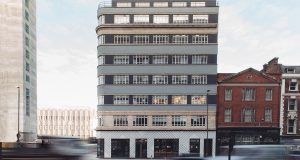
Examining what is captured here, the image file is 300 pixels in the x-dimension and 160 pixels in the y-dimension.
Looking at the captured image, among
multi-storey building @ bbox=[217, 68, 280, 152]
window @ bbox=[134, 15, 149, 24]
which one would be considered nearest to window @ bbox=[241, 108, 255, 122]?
multi-storey building @ bbox=[217, 68, 280, 152]

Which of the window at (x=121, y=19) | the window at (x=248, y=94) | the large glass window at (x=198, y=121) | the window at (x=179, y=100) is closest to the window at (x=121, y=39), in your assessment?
Answer: the window at (x=121, y=19)

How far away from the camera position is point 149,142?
40.2 metres

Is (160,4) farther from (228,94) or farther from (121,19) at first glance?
(228,94)

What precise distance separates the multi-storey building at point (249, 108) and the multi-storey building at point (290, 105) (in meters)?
0.95

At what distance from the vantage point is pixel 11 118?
195 ft

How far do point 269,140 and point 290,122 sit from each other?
442 cm

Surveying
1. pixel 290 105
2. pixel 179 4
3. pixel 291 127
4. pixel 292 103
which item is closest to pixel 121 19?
pixel 179 4

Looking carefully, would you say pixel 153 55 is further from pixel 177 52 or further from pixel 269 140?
pixel 269 140

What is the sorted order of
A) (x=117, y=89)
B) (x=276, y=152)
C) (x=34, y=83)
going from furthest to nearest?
(x=34, y=83) < (x=117, y=89) < (x=276, y=152)

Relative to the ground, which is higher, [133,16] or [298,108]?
[133,16]

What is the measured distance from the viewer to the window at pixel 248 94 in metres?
41.2

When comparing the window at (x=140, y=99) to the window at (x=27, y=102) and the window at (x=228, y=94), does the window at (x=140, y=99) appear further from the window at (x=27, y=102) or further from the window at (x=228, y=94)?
the window at (x=27, y=102)

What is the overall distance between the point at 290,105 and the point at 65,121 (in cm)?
12462

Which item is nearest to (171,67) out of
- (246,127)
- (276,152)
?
(246,127)
